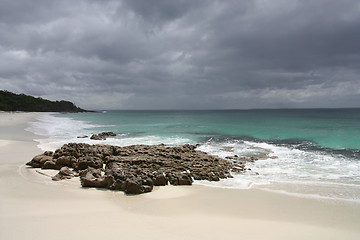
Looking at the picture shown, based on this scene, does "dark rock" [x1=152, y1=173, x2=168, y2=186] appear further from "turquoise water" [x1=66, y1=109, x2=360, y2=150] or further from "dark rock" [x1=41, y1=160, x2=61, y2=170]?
"turquoise water" [x1=66, y1=109, x2=360, y2=150]

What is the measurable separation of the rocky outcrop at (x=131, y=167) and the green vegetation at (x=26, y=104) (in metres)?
113

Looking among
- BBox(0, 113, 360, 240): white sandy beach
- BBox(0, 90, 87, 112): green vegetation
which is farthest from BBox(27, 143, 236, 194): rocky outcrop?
BBox(0, 90, 87, 112): green vegetation

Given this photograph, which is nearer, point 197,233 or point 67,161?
point 197,233

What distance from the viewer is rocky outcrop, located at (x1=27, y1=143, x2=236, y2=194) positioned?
27.0 feet

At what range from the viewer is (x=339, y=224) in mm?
5957

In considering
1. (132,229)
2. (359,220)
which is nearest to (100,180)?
(132,229)

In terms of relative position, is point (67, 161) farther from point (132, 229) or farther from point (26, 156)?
point (132, 229)

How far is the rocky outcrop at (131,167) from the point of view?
822 cm

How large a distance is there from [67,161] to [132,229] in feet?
25.0

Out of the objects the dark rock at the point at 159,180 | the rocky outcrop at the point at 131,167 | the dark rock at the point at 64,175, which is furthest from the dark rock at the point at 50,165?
the dark rock at the point at 159,180

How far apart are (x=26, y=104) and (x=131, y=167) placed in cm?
13611

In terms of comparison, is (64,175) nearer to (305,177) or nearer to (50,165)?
(50,165)

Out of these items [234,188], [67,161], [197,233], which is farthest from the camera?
[67,161]

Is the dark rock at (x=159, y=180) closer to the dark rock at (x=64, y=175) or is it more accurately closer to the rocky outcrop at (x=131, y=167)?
the rocky outcrop at (x=131, y=167)
